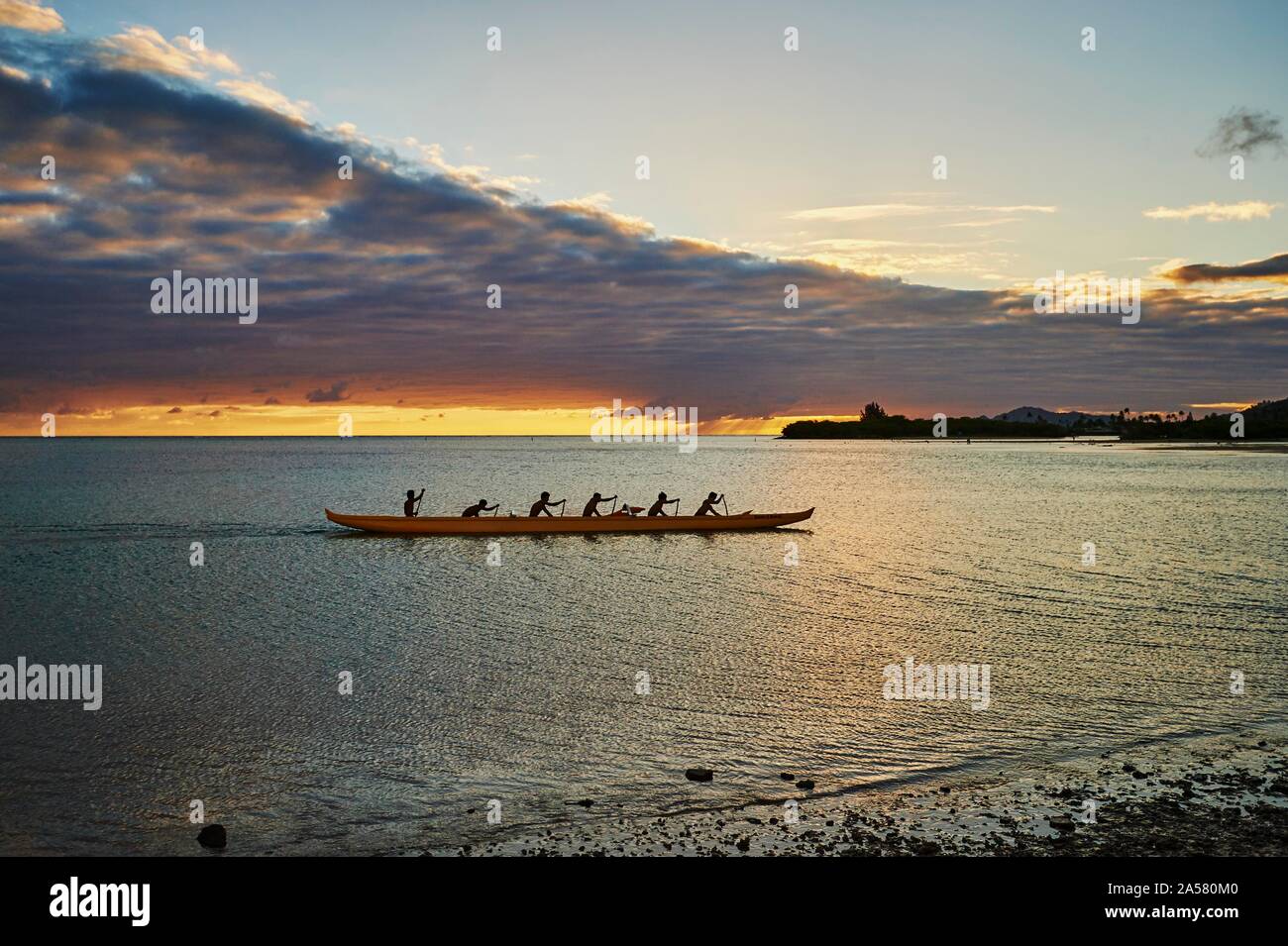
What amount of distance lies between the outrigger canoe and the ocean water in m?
0.80

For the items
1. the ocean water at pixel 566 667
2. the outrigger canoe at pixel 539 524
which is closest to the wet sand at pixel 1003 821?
the ocean water at pixel 566 667

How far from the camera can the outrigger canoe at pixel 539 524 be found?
4247cm

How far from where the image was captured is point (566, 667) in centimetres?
1922

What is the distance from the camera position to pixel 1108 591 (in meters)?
27.6

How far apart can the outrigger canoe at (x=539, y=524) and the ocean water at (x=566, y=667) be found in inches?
31.7

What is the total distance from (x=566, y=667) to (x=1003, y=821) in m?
10.4

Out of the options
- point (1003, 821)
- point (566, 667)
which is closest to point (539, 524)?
point (566, 667)

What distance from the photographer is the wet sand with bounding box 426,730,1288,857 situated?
9.84 m

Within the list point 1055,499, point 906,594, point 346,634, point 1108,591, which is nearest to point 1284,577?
point 1108,591

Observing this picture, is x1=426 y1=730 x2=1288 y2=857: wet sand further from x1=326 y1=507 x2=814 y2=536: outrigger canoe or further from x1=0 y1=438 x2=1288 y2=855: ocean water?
x1=326 y1=507 x2=814 y2=536: outrigger canoe

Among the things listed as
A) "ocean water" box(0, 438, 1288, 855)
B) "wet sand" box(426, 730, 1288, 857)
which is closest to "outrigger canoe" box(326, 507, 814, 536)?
"ocean water" box(0, 438, 1288, 855)

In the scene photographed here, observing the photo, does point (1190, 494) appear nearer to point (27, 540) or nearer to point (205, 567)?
point (205, 567)

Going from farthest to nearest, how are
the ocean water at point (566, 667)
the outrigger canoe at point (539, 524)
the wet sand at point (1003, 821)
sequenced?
the outrigger canoe at point (539, 524) → the ocean water at point (566, 667) → the wet sand at point (1003, 821)

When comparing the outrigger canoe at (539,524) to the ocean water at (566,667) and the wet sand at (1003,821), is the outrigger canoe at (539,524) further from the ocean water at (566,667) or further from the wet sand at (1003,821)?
the wet sand at (1003,821)
